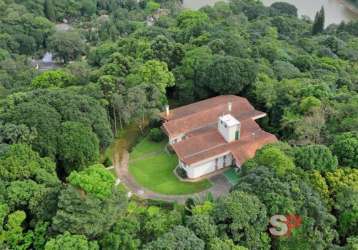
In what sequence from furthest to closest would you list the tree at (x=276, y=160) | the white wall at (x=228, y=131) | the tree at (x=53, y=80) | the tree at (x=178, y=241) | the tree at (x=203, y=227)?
Answer: the tree at (x=53, y=80), the white wall at (x=228, y=131), the tree at (x=276, y=160), the tree at (x=203, y=227), the tree at (x=178, y=241)

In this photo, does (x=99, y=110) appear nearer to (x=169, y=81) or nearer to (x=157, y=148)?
(x=157, y=148)

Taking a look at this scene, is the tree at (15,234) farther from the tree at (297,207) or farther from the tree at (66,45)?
the tree at (66,45)

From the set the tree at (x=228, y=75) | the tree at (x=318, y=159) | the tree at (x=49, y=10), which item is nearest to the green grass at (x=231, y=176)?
the tree at (x=318, y=159)

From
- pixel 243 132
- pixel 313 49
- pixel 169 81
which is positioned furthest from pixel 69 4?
pixel 243 132

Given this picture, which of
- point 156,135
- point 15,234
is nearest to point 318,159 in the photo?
point 156,135

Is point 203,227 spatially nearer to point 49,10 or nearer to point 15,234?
point 15,234

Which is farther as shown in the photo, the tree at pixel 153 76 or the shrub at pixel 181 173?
the tree at pixel 153 76
